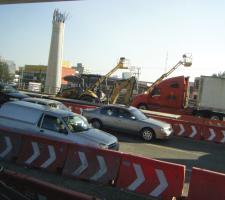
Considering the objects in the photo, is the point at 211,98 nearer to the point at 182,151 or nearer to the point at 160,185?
the point at 182,151

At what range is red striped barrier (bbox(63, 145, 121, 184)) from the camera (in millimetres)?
9148

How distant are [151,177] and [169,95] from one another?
1951cm

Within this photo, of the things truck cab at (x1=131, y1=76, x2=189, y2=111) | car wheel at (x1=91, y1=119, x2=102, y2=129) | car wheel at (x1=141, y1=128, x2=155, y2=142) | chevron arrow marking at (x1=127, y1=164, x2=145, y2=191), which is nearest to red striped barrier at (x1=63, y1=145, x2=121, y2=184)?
chevron arrow marking at (x1=127, y1=164, x2=145, y2=191)

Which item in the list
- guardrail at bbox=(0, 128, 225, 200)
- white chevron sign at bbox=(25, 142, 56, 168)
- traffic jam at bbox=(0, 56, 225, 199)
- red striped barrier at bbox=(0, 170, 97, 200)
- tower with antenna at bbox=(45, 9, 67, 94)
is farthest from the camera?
tower with antenna at bbox=(45, 9, 67, 94)

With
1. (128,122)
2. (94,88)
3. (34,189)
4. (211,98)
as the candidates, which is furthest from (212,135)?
(94,88)

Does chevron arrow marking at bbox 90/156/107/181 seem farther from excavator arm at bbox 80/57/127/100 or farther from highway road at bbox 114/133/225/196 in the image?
excavator arm at bbox 80/57/127/100

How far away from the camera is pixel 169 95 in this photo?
27.7 m

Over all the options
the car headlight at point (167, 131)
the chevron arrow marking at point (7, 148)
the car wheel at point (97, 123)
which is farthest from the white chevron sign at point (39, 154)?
the car wheel at point (97, 123)

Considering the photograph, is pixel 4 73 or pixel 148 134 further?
pixel 4 73

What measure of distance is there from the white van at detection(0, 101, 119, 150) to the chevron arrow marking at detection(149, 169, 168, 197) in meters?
2.95

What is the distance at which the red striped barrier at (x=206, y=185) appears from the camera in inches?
305

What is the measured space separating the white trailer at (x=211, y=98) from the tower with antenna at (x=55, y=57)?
29.6 meters

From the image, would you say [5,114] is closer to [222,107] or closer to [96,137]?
[96,137]

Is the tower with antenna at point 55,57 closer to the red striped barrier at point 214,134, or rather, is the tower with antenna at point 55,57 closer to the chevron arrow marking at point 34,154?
the red striped barrier at point 214,134
